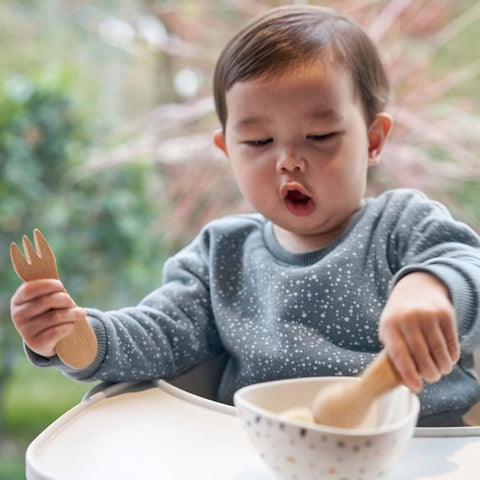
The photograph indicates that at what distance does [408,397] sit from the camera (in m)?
0.58

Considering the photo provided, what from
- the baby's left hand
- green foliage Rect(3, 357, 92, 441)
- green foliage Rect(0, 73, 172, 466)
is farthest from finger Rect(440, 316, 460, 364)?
green foliage Rect(3, 357, 92, 441)

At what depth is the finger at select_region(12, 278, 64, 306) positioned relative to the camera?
0.70 m

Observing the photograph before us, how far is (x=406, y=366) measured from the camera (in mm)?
547

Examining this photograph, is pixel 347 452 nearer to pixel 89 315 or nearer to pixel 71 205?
pixel 89 315

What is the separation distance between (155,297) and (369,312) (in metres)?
0.29

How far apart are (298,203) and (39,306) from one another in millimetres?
347

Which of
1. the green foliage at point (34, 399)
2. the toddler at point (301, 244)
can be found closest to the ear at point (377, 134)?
the toddler at point (301, 244)

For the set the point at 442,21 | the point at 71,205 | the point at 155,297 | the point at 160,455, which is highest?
the point at 442,21

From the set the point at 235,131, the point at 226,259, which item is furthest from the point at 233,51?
the point at 226,259

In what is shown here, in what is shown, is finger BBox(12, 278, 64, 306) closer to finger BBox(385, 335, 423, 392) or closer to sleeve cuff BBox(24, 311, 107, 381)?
sleeve cuff BBox(24, 311, 107, 381)

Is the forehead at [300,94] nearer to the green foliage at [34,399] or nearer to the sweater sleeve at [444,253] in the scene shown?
the sweater sleeve at [444,253]

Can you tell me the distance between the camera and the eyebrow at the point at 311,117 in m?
0.83

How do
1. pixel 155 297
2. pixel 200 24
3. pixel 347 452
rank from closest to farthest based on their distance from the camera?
pixel 347 452, pixel 155 297, pixel 200 24

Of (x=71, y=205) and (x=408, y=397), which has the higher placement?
(x=71, y=205)
